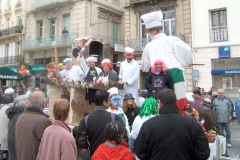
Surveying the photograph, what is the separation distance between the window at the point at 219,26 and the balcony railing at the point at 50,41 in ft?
38.8

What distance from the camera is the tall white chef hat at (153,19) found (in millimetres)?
3959

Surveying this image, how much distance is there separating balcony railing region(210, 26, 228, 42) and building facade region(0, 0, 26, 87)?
19.7 meters

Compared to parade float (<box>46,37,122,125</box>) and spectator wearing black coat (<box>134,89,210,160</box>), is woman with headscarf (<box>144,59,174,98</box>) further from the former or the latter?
parade float (<box>46,37,122,125</box>)

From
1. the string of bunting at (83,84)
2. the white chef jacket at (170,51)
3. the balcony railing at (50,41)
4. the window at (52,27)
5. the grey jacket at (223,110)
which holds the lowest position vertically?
the grey jacket at (223,110)

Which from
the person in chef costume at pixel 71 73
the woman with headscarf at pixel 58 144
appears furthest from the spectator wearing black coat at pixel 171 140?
the person in chef costume at pixel 71 73

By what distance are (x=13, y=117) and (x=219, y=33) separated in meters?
14.8

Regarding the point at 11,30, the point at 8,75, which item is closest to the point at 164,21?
the point at 8,75

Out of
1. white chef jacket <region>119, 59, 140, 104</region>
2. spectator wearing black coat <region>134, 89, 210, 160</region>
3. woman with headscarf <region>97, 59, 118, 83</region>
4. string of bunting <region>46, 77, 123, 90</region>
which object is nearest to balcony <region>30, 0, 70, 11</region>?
string of bunting <region>46, 77, 123, 90</region>

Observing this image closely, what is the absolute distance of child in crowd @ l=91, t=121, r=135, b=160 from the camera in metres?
2.79

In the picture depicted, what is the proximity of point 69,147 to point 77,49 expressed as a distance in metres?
5.72

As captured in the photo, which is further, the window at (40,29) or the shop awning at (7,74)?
the window at (40,29)

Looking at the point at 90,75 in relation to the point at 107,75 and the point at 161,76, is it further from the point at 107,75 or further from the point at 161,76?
the point at 161,76

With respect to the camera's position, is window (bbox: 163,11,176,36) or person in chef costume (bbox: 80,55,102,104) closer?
person in chef costume (bbox: 80,55,102,104)

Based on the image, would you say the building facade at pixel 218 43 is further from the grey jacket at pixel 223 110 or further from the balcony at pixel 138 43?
the grey jacket at pixel 223 110
